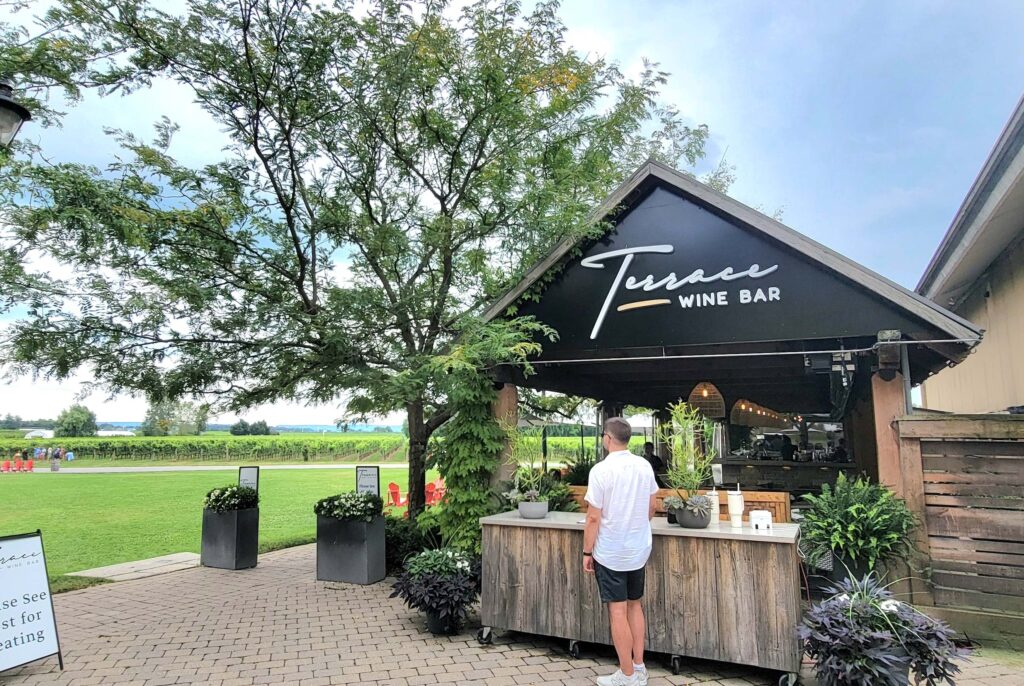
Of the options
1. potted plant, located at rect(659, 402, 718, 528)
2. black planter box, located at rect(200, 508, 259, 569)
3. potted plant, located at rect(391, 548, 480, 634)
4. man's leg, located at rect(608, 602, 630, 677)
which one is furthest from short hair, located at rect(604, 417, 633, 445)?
black planter box, located at rect(200, 508, 259, 569)

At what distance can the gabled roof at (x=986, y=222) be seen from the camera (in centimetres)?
589

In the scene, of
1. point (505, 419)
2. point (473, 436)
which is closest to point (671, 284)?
point (505, 419)

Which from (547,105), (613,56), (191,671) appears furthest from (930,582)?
(613,56)

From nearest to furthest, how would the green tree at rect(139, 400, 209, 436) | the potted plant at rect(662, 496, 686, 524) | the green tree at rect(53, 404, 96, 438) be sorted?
1. the potted plant at rect(662, 496, 686, 524)
2. the green tree at rect(139, 400, 209, 436)
3. the green tree at rect(53, 404, 96, 438)

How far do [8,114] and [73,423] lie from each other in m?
72.2

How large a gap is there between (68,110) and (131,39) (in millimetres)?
1199

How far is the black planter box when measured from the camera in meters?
8.48

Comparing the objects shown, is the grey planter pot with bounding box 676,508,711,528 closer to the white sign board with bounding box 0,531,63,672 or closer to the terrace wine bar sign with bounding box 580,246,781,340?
the terrace wine bar sign with bounding box 580,246,781,340

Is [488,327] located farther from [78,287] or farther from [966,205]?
[966,205]

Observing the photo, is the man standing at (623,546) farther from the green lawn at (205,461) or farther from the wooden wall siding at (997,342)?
the green lawn at (205,461)

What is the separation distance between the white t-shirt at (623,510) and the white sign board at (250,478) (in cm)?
674

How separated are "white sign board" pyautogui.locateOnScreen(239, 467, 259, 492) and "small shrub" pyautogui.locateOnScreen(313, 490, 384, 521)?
1801mm

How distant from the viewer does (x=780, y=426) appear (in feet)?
40.7

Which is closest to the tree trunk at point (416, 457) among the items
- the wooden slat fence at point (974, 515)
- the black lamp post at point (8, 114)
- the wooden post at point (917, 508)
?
the black lamp post at point (8, 114)
